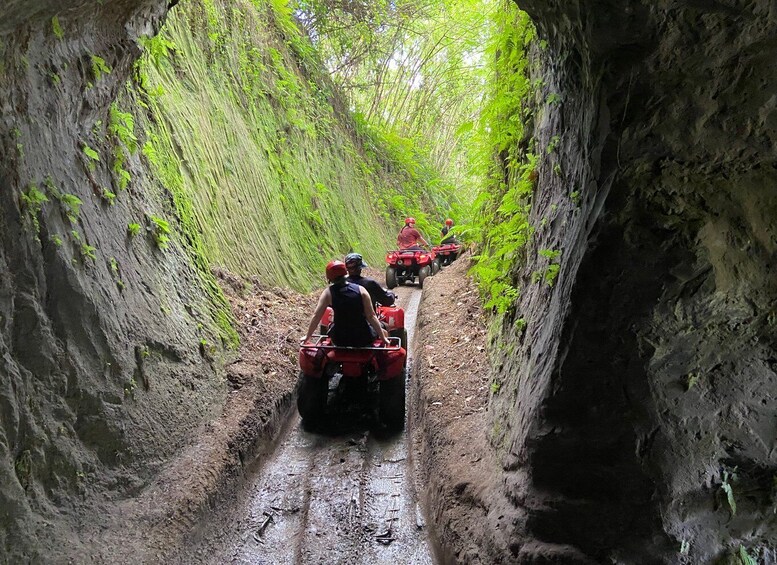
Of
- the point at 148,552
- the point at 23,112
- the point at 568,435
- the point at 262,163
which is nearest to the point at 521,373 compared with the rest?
the point at 568,435

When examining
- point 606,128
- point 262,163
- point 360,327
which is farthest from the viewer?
point 262,163

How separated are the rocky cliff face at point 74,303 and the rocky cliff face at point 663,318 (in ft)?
9.60

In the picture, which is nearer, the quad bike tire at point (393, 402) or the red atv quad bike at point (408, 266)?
the quad bike tire at point (393, 402)

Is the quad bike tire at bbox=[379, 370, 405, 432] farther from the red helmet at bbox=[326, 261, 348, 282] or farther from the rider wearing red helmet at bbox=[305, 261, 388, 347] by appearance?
the red helmet at bbox=[326, 261, 348, 282]

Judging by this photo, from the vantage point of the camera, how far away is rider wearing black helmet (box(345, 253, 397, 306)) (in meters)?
6.55

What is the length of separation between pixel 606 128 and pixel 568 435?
1687mm

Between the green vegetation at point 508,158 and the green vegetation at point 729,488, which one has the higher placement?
the green vegetation at point 508,158

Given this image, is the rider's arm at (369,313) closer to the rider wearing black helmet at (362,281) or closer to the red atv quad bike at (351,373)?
the red atv quad bike at (351,373)

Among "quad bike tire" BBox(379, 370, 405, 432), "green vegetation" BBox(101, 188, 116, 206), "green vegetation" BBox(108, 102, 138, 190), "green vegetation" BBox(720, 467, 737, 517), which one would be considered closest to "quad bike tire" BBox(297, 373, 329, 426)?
"quad bike tire" BBox(379, 370, 405, 432)

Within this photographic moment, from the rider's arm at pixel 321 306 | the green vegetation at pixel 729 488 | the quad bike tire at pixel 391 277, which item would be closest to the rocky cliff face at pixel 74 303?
the rider's arm at pixel 321 306

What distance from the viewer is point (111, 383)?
4367 millimetres

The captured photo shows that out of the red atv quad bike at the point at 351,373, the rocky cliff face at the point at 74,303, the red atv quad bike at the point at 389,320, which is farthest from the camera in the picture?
the red atv quad bike at the point at 389,320

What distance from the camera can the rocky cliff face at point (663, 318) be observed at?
8.90ft

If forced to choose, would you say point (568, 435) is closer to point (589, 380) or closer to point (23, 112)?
point (589, 380)
